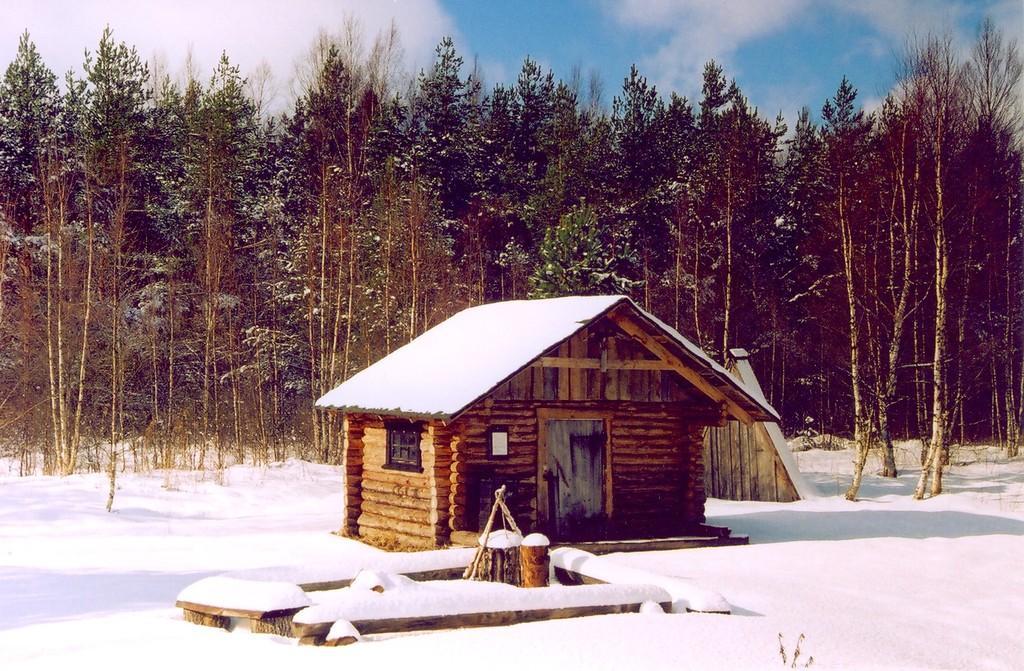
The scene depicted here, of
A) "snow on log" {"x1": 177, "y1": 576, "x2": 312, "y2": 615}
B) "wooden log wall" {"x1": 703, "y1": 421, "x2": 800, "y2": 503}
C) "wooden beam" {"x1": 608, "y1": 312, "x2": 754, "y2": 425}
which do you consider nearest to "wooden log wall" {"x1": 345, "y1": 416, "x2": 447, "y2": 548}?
"wooden beam" {"x1": 608, "y1": 312, "x2": 754, "y2": 425}

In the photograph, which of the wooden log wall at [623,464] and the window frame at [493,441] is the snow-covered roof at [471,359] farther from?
the window frame at [493,441]

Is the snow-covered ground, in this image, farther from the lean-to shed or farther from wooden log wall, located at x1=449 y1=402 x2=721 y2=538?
wooden log wall, located at x1=449 y1=402 x2=721 y2=538

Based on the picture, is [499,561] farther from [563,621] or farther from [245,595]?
[245,595]

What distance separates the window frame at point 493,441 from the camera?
15.6 m

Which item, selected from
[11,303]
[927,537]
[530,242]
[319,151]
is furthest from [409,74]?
[927,537]

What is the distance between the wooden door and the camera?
52.3 feet

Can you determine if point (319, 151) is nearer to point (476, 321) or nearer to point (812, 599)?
point (476, 321)

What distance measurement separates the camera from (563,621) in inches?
359

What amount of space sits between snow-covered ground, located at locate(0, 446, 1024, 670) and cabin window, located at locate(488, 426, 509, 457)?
9.01ft

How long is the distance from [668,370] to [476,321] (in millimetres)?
4090

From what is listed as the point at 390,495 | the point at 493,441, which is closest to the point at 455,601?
the point at 493,441

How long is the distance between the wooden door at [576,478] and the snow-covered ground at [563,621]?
1406 mm

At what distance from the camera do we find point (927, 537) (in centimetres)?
1716

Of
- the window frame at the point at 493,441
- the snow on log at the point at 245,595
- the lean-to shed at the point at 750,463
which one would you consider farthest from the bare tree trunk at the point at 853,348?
the snow on log at the point at 245,595
